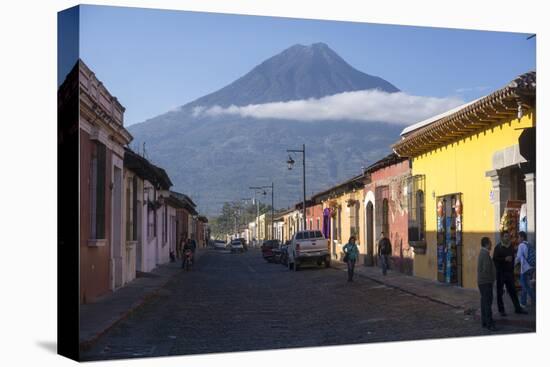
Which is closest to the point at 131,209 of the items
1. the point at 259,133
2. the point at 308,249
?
the point at 308,249

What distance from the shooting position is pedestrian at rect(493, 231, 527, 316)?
42.7ft

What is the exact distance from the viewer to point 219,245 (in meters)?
40.4

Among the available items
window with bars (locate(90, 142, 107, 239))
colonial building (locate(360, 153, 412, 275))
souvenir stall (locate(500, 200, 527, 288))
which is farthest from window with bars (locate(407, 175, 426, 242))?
window with bars (locate(90, 142, 107, 239))

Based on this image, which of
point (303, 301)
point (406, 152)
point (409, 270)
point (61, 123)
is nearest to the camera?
point (61, 123)

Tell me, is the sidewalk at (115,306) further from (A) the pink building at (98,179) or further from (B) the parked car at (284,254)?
(B) the parked car at (284,254)

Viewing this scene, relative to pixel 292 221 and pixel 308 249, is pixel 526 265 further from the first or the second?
pixel 308 249

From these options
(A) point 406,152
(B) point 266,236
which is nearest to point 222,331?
(A) point 406,152

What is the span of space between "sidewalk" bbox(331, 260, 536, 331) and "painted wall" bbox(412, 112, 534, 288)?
0.52m

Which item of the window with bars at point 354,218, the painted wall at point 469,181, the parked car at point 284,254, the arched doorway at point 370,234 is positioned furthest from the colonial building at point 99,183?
the arched doorway at point 370,234

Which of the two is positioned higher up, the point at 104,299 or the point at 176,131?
the point at 176,131

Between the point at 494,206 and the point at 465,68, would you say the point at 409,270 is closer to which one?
the point at 494,206

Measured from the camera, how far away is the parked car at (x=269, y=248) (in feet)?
88.3

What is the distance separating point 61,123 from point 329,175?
6.57m

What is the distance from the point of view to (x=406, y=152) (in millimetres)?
20719
